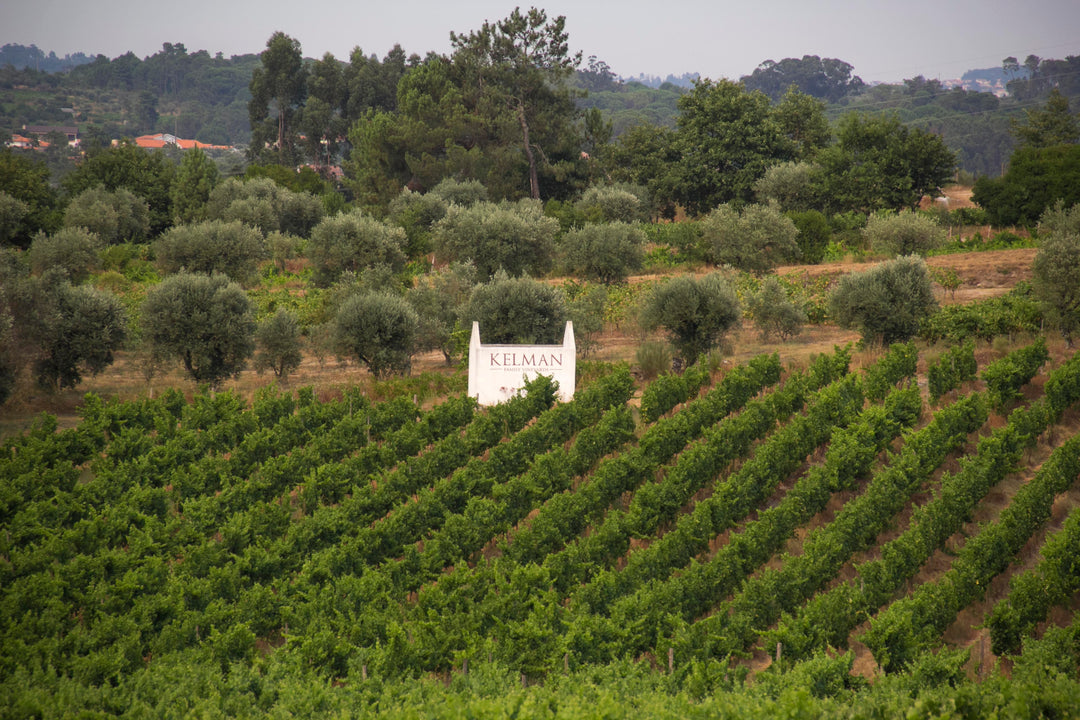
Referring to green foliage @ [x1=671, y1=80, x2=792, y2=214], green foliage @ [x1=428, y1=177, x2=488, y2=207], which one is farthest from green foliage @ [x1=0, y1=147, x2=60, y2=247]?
green foliage @ [x1=671, y1=80, x2=792, y2=214]

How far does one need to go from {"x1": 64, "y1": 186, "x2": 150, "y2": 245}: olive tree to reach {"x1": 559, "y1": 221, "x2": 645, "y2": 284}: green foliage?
74.5ft

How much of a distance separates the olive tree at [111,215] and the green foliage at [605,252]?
22.7m

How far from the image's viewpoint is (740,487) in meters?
16.3

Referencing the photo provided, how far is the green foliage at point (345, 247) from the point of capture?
3488 centimetres

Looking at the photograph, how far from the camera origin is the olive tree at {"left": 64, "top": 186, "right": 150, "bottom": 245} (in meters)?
45.6

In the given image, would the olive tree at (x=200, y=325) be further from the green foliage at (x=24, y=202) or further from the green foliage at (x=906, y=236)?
the green foliage at (x=24, y=202)

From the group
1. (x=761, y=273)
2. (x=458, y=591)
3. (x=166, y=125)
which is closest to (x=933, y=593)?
(x=458, y=591)

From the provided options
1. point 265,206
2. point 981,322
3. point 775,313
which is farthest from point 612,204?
point 981,322

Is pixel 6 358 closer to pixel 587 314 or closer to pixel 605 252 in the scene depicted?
pixel 587 314

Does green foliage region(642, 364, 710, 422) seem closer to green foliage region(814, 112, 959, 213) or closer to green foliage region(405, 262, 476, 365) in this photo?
green foliage region(405, 262, 476, 365)

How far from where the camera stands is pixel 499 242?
35.1 metres

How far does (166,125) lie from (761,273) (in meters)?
141

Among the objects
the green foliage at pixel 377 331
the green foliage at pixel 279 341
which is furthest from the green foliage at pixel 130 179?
the green foliage at pixel 377 331

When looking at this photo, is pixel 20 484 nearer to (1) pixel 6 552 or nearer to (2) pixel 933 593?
(1) pixel 6 552
